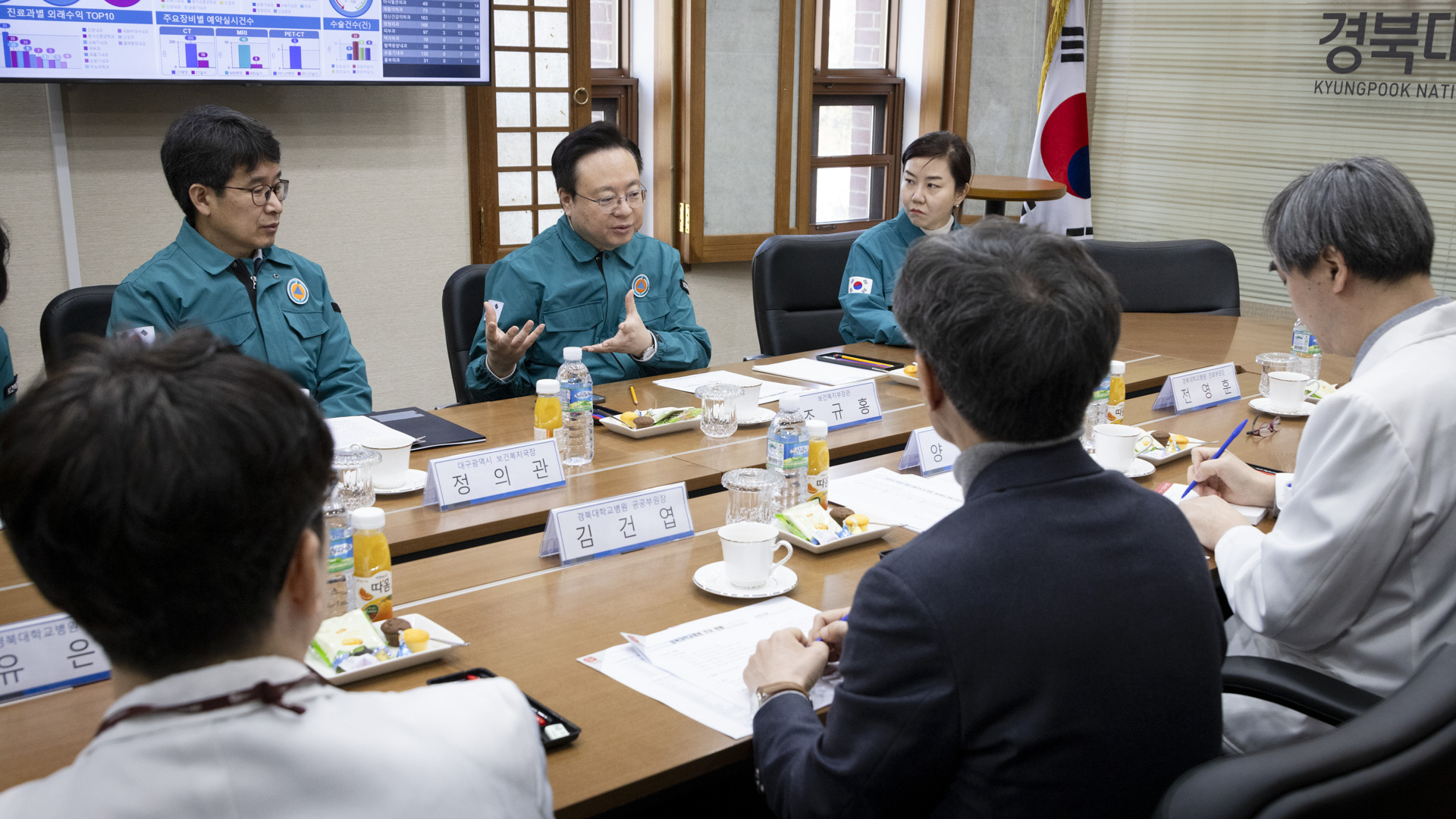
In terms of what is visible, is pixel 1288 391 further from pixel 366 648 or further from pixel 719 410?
pixel 366 648

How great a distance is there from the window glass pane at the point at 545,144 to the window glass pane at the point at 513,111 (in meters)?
0.07

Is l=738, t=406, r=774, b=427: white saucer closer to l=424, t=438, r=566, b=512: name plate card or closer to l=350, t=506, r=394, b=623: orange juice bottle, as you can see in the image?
l=424, t=438, r=566, b=512: name plate card

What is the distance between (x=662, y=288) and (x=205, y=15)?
1819 millimetres

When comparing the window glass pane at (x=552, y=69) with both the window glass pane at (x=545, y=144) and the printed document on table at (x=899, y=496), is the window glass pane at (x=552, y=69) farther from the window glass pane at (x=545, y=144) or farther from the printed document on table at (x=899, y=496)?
the printed document on table at (x=899, y=496)

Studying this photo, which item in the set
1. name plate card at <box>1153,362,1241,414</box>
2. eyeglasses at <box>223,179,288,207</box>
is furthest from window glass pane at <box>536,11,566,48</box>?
name plate card at <box>1153,362,1241,414</box>

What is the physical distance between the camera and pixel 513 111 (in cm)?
475

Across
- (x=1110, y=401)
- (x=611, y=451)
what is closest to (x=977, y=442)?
(x=611, y=451)

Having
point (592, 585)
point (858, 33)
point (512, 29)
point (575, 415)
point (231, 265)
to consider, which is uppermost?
point (858, 33)

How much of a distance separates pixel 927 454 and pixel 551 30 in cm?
317

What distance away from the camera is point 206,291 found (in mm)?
2670

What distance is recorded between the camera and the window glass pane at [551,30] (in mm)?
Answer: 4707

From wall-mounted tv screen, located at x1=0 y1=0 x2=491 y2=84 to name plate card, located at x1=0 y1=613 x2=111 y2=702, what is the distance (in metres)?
2.77

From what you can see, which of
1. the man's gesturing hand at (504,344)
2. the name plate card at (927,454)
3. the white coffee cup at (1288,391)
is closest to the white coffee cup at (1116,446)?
the name plate card at (927,454)

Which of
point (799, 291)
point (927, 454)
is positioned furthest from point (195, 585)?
point (799, 291)
